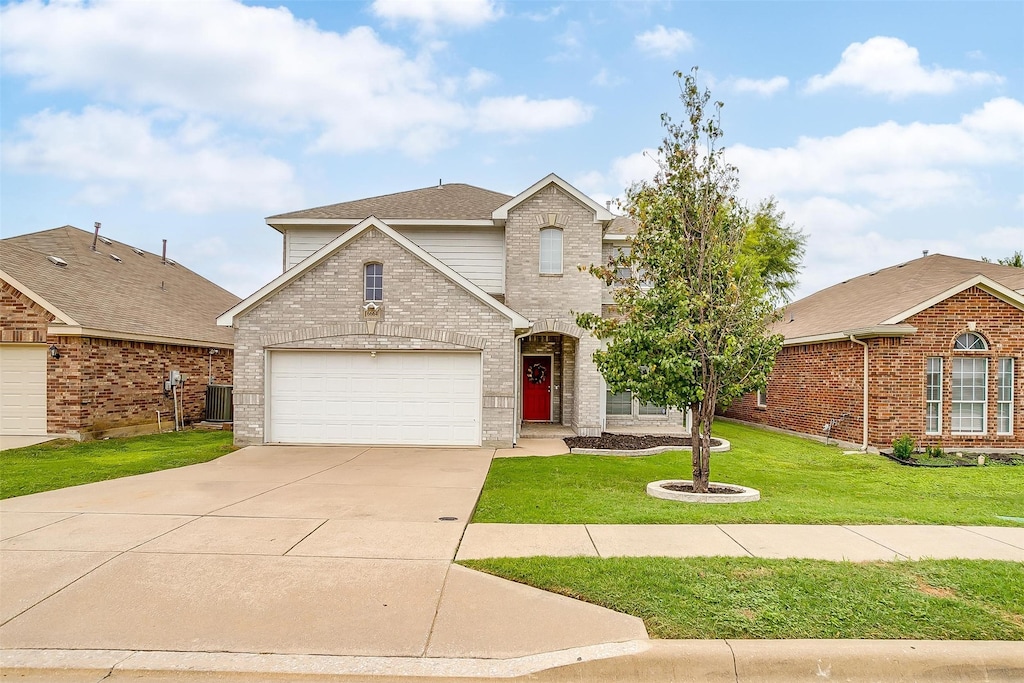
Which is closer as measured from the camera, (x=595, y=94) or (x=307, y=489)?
(x=307, y=489)

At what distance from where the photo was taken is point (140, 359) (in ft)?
56.6

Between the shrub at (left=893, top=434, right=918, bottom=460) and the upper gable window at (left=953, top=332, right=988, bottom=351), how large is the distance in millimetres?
2981

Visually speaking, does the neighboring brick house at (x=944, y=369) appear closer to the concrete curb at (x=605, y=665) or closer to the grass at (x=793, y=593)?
the grass at (x=793, y=593)

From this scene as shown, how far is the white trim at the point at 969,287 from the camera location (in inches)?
571

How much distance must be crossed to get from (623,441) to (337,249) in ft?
28.4

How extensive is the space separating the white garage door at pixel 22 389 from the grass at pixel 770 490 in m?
12.1

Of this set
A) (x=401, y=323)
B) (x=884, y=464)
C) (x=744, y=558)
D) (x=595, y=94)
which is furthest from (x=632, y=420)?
(x=744, y=558)

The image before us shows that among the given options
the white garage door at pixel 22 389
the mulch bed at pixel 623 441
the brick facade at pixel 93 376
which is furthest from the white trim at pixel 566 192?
the white garage door at pixel 22 389

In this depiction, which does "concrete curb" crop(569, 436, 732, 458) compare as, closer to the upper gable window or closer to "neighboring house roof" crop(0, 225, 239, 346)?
the upper gable window

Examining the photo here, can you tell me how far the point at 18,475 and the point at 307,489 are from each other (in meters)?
5.66

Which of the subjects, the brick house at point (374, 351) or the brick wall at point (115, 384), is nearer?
the brick house at point (374, 351)

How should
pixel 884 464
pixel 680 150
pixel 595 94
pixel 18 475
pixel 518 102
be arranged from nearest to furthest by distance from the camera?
1. pixel 680 150
2. pixel 18 475
3. pixel 884 464
4. pixel 595 94
5. pixel 518 102

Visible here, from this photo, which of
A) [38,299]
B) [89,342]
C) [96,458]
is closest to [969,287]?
[96,458]

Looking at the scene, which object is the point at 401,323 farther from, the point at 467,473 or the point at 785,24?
the point at 785,24
